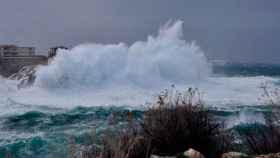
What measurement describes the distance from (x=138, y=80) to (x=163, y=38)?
633 centimetres

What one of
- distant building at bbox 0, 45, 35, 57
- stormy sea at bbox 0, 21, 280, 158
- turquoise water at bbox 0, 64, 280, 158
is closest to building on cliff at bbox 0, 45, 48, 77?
distant building at bbox 0, 45, 35, 57

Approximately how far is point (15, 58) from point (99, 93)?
19138 millimetres

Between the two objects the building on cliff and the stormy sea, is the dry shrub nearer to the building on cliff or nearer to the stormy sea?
the stormy sea

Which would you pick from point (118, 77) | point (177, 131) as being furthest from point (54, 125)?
point (118, 77)

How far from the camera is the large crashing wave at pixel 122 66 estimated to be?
687 inches

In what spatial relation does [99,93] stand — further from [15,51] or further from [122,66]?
[15,51]

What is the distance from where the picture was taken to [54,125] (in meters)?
8.41

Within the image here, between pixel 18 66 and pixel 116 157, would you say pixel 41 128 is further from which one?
pixel 18 66

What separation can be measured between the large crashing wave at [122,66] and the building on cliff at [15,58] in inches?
369

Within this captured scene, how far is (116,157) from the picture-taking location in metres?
2.81

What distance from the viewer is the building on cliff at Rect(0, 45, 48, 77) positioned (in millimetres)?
28638

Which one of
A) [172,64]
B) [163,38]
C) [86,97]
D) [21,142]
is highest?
[163,38]

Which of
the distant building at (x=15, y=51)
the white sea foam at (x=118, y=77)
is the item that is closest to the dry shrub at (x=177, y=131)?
the white sea foam at (x=118, y=77)

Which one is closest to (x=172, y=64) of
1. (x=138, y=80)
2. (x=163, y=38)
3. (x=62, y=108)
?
(x=163, y=38)
